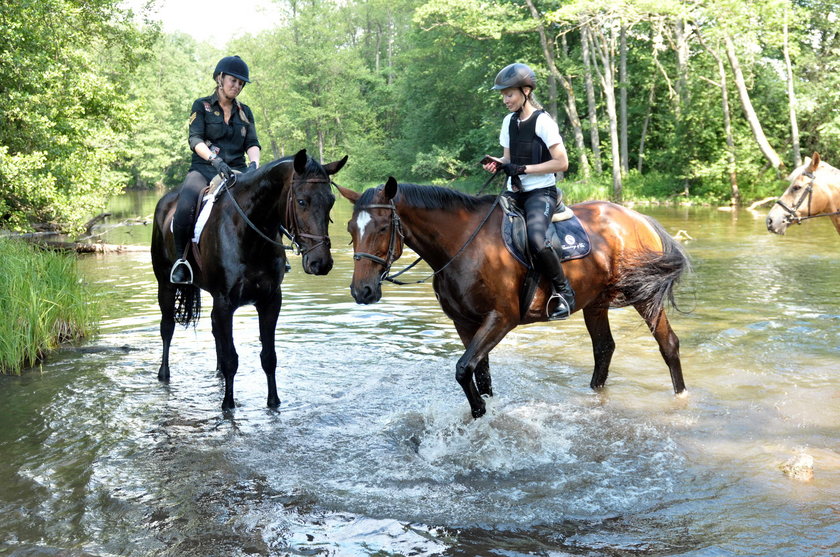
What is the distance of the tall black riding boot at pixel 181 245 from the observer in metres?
7.34

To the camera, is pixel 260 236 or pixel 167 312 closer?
pixel 260 236

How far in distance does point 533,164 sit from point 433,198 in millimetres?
961

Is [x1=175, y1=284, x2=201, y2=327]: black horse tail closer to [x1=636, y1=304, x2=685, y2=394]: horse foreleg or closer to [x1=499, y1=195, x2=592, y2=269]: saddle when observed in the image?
[x1=499, y1=195, x2=592, y2=269]: saddle

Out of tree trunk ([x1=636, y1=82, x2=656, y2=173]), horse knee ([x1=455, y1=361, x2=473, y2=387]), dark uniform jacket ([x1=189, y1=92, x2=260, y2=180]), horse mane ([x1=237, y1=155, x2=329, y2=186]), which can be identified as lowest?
horse knee ([x1=455, y1=361, x2=473, y2=387])

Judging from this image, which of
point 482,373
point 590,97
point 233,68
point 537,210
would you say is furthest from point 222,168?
point 590,97

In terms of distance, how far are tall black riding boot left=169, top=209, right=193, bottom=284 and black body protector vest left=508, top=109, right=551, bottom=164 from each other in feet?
11.1

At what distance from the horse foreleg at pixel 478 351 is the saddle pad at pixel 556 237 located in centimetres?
59

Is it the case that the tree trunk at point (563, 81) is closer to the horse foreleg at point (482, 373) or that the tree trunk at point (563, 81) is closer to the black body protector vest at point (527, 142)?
the black body protector vest at point (527, 142)

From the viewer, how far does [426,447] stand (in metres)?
5.83

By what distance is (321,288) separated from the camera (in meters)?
14.1

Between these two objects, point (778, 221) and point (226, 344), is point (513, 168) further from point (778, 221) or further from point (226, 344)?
point (778, 221)

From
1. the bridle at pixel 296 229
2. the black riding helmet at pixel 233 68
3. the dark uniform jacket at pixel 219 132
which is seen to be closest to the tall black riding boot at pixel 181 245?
the dark uniform jacket at pixel 219 132

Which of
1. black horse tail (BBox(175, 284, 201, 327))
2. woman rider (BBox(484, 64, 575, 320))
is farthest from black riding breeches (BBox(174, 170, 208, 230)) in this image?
woman rider (BBox(484, 64, 575, 320))

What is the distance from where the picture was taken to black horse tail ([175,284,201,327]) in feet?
27.4
